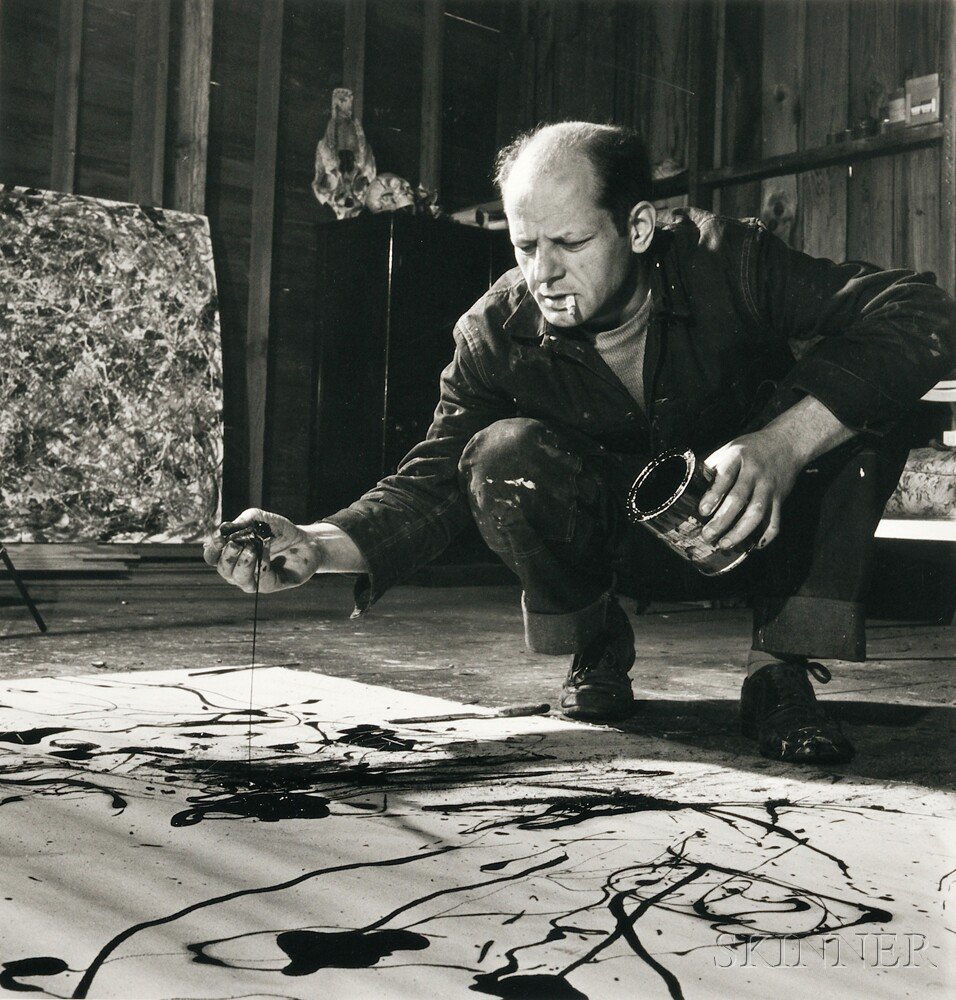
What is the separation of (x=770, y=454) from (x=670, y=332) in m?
0.38

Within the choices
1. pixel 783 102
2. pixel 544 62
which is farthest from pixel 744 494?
pixel 544 62

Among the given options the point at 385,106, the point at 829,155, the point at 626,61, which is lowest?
the point at 829,155

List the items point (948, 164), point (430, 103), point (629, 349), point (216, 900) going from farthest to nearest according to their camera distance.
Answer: point (430, 103) → point (948, 164) → point (629, 349) → point (216, 900)

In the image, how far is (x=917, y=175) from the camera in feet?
12.9

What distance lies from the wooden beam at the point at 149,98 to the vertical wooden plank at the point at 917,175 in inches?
111

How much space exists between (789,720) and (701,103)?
11.5 feet

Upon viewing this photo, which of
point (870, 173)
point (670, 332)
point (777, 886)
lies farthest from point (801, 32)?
point (777, 886)

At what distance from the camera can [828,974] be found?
76cm

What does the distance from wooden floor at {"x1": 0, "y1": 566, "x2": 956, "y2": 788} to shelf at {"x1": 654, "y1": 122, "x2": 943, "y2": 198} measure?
5.37 ft

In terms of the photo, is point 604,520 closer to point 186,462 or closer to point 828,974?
point 828,974

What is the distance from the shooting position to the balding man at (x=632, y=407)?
142cm

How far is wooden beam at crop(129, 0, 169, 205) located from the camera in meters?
4.51

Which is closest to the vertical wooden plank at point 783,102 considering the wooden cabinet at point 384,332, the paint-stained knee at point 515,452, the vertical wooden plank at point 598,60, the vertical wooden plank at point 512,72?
the vertical wooden plank at point 598,60

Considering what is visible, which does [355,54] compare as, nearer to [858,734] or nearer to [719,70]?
[719,70]
